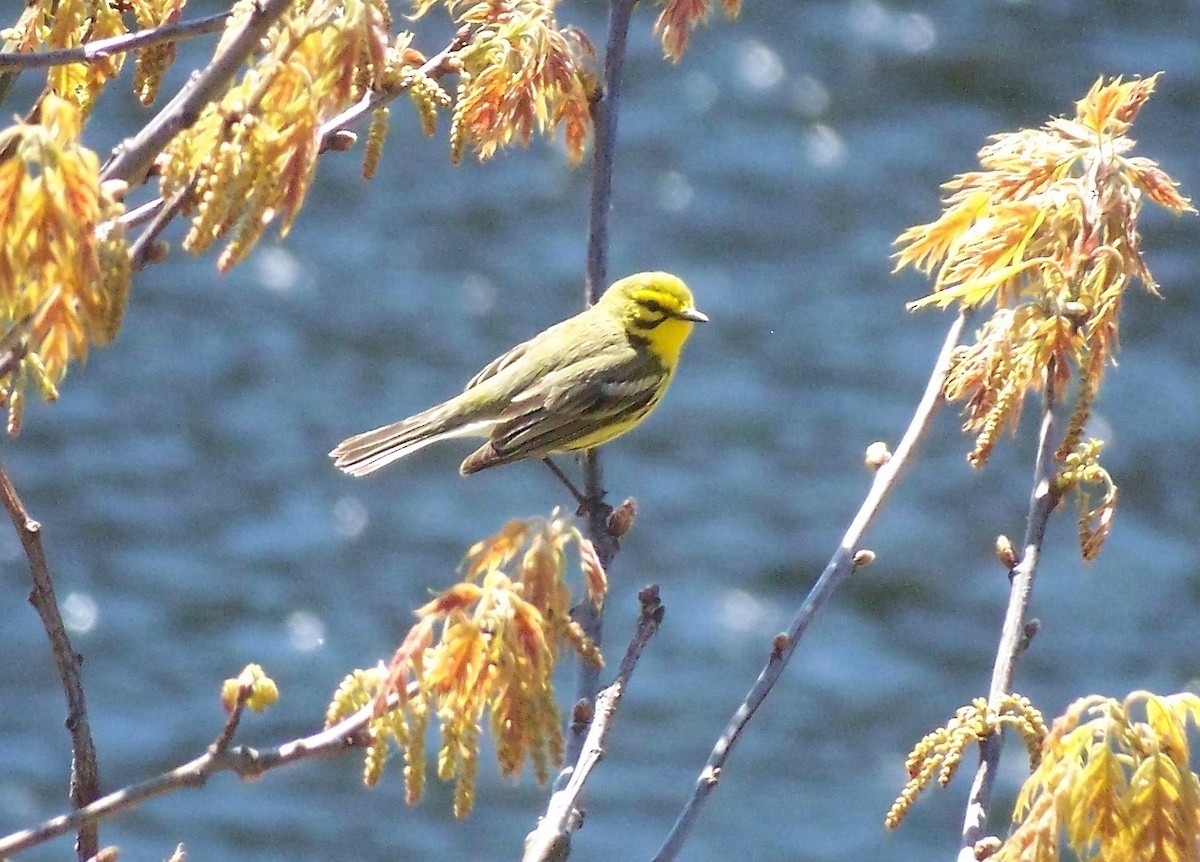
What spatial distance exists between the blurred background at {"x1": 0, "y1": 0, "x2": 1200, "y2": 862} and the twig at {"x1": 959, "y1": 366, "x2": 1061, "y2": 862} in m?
5.91

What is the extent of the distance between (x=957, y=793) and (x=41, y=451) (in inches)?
195

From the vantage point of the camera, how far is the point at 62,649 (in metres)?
2.39

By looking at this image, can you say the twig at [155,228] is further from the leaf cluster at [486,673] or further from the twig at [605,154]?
the twig at [605,154]

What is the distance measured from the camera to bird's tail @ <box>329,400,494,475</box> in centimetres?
462

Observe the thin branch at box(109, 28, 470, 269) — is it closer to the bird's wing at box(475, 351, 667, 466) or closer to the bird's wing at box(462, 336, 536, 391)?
the bird's wing at box(475, 351, 667, 466)

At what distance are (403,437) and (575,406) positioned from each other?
47cm

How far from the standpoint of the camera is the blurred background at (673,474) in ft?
28.4

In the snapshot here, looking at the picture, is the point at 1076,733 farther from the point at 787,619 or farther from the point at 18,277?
the point at 787,619

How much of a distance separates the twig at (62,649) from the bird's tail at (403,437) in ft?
6.83

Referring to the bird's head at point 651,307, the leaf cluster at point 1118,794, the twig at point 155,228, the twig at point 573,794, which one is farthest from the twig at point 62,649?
the bird's head at point 651,307

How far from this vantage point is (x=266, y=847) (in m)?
8.44

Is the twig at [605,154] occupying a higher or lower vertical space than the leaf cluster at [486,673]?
higher

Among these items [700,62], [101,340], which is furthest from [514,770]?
[700,62]

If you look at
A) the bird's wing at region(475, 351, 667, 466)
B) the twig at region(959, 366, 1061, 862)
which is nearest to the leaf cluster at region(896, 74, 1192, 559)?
the twig at region(959, 366, 1061, 862)
